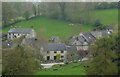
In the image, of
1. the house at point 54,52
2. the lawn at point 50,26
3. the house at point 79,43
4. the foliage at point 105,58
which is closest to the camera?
the foliage at point 105,58

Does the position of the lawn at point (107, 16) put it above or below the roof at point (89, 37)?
above

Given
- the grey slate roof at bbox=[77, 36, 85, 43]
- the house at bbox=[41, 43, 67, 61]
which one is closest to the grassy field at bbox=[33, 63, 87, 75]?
the house at bbox=[41, 43, 67, 61]

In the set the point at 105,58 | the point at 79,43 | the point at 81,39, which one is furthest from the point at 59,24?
Answer: the point at 105,58

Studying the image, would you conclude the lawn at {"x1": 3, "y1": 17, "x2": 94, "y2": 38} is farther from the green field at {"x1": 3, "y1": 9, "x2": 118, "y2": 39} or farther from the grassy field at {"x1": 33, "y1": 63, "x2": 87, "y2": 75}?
the grassy field at {"x1": 33, "y1": 63, "x2": 87, "y2": 75}

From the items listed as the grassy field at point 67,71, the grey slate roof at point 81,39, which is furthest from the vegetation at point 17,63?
the grey slate roof at point 81,39

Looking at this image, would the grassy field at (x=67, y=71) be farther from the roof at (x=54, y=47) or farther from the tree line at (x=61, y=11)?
the tree line at (x=61, y=11)

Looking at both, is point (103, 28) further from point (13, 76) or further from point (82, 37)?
point (13, 76)

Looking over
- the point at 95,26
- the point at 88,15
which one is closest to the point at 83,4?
the point at 88,15

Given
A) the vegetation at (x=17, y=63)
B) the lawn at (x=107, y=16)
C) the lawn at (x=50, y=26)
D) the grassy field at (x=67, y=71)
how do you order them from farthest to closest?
the lawn at (x=107, y=16), the lawn at (x=50, y=26), the grassy field at (x=67, y=71), the vegetation at (x=17, y=63)
